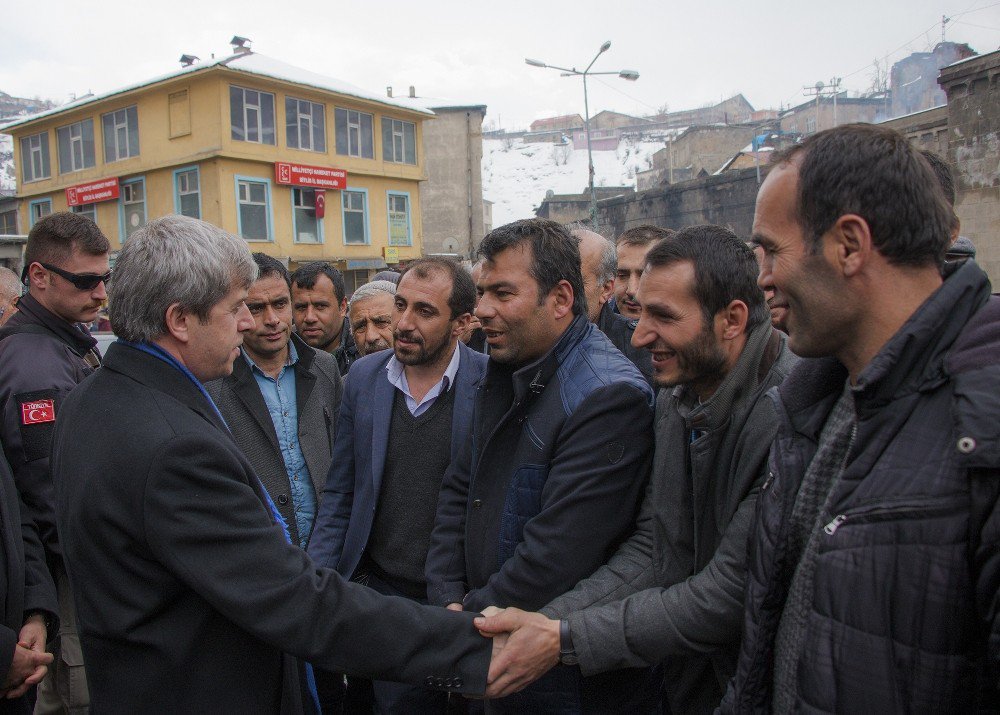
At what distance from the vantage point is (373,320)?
511 centimetres

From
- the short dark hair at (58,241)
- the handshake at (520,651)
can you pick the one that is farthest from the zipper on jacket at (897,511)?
the short dark hair at (58,241)

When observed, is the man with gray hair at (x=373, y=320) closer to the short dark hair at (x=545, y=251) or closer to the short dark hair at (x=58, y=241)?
the short dark hair at (x=58, y=241)

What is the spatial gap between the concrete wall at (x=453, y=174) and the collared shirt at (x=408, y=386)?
34243 millimetres

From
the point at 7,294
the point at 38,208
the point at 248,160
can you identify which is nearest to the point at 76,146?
the point at 38,208

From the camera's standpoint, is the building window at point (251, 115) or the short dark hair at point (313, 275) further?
the building window at point (251, 115)

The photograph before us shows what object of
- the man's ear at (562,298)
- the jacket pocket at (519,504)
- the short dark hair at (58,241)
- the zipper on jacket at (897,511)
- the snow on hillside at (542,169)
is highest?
the snow on hillside at (542,169)

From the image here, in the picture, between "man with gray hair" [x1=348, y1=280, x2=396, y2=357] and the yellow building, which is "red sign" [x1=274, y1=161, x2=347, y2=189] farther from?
"man with gray hair" [x1=348, y1=280, x2=396, y2=357]

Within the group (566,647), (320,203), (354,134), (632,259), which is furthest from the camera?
(354,134)

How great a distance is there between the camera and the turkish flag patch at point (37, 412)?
3.16 m

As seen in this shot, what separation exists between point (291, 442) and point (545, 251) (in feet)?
5.59

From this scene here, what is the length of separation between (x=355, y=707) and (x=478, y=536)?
1303 mm

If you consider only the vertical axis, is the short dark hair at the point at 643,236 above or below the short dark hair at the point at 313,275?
above

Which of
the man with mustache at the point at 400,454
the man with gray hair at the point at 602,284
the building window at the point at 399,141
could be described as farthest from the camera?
the building window at the point at 399,141

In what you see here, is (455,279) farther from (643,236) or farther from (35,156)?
(35,156)
